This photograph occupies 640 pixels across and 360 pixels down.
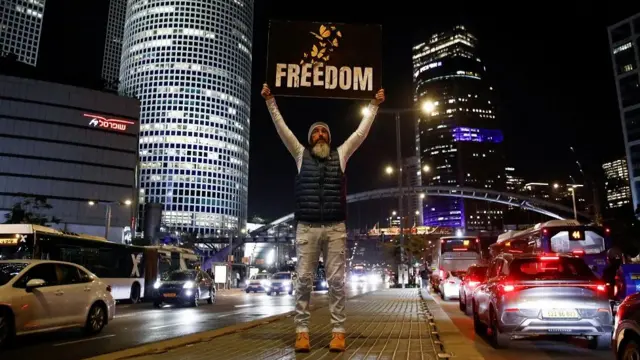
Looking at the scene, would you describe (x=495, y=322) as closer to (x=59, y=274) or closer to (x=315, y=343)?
(x=315, y=343)

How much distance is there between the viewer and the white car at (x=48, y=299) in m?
8.71

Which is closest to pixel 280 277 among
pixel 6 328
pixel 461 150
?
pixel 6 328

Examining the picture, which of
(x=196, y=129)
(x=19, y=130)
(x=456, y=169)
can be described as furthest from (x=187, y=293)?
(x=456, y=169)

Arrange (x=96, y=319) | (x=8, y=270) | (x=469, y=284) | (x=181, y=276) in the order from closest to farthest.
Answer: (x=8, y=270) < (x=96, y=319) < (x=469, y=284) < (x=181, y=276)

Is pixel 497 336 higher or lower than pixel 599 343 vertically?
higher

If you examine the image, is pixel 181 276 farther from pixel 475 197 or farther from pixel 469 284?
pixel 475 197

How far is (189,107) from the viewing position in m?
137

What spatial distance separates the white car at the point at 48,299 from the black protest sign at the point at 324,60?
610 centimetres

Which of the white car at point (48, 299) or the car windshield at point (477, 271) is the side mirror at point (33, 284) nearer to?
the white car at point (48, 299)

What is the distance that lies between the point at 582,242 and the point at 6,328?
19.5 meters

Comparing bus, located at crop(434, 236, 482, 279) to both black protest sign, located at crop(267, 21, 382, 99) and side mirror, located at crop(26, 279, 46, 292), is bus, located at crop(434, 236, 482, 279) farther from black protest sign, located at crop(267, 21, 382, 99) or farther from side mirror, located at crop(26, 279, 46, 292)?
black protest sign, located at crop(267, 21, 382, 99)

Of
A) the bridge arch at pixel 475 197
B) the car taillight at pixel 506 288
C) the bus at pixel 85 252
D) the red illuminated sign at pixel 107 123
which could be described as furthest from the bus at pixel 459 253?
the bridge arch at pixel 475 197

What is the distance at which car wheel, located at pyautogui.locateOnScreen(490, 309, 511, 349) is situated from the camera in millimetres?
8430

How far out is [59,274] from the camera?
10.0 meters
